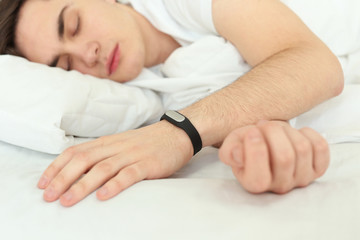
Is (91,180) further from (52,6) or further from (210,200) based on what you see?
(52,6)

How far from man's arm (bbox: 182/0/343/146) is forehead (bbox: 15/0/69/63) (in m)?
0.52

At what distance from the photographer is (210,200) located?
1.86ft

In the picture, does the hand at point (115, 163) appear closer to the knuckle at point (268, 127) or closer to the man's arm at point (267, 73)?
the man's arm at point (267, 73)

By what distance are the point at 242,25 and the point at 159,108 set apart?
358 millimetres

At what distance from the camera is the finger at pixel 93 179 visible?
0.61 m

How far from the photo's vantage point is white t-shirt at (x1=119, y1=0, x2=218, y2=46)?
3.84 ft

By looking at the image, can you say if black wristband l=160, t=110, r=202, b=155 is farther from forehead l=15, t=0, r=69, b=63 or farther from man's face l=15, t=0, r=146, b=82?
forehead l=15, t=0, r=69, b=63

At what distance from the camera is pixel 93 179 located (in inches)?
25.8

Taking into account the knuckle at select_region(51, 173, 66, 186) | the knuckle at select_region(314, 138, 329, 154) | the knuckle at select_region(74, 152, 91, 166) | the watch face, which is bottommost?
the knuckle at select_region(51, 173, 66, 186)

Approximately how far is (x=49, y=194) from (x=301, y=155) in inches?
16.0

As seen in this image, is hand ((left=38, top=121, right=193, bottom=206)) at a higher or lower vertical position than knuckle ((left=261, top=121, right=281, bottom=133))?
lower

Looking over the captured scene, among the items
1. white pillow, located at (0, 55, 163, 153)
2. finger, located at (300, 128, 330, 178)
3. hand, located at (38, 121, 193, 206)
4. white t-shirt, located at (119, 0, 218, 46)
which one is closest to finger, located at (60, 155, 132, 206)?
hand, located at (38, 121, 193, 206)

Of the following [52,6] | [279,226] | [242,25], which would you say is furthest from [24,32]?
[279,226]

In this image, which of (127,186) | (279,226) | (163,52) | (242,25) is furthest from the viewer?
(163,52)
